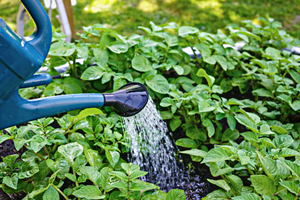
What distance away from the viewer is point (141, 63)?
5.01 ft

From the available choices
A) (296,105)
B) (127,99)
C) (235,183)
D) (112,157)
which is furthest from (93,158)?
(296,105)

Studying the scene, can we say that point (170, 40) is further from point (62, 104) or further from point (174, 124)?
point (62, 104)

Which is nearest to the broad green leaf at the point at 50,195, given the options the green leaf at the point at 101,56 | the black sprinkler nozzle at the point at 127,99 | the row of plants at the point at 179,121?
the row of plants at the point at 179,121

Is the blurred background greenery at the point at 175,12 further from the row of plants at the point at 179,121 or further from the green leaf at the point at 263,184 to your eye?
the green leaf at the point at 263,184

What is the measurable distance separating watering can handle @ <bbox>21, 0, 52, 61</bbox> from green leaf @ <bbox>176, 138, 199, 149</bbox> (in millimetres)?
836

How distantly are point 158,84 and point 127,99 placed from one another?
0.49 meters

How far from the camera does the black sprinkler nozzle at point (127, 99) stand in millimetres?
969

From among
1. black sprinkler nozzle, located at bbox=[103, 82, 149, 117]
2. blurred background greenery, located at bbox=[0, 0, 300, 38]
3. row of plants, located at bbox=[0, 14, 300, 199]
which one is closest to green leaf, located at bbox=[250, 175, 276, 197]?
row of plants, located at bbox=[0, 14, 300, 199]

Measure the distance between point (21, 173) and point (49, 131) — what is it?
20 cm

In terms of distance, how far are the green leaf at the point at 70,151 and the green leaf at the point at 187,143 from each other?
0.51 m

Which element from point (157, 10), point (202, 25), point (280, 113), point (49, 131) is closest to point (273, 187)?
point (280, 113)

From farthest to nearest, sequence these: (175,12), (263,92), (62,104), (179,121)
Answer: (175,12)
(263,92)
(179,121)
(62,104)

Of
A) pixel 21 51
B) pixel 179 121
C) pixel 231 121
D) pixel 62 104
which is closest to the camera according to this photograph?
pixel 21 51

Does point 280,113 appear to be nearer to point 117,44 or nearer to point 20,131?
point 117,44
